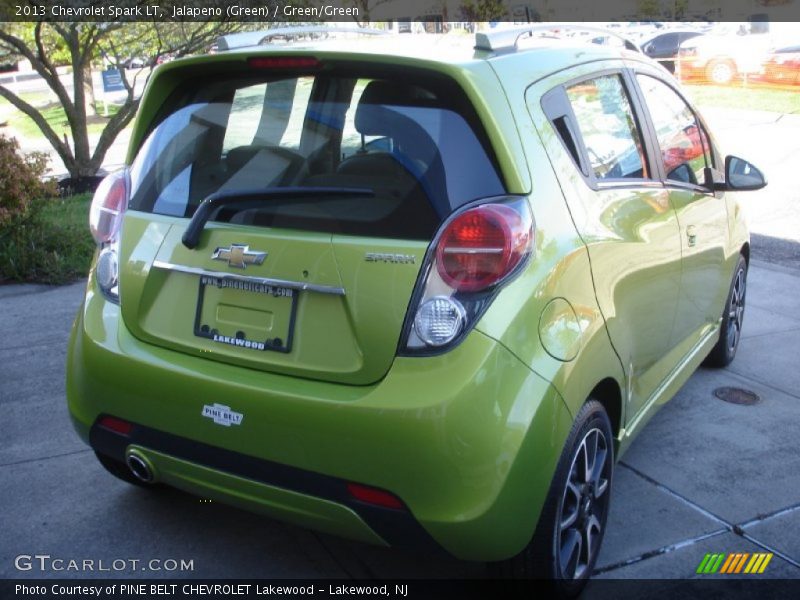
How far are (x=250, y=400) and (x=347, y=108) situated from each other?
40.0 inches

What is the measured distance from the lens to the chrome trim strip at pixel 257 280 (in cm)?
263

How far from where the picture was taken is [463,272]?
2561mm

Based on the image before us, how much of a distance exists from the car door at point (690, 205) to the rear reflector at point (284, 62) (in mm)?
1675

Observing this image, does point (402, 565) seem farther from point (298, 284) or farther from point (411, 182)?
point (411, 182)

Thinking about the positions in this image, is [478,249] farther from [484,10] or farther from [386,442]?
[484,10]

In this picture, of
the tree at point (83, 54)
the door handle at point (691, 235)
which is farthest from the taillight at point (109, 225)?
the tree at point (83, 54)

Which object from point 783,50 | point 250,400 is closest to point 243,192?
point 250,400

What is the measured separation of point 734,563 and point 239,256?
2.13 metres

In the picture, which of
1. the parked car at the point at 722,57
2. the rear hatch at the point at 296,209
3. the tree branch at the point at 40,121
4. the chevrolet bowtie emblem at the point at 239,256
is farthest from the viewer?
the parked car at the point at 722,57

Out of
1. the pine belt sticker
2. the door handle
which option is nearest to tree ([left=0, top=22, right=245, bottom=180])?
the door handle

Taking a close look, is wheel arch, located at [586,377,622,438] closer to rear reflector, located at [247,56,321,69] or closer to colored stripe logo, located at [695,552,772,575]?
colored stripe logo, located at [695,552,772,575]

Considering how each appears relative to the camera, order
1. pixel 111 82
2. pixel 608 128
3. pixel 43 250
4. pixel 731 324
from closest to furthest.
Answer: pixel 608 128 → pixel 731 324 → pixel 43 250 → pixel 111 82

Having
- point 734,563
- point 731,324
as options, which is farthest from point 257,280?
point 731,324

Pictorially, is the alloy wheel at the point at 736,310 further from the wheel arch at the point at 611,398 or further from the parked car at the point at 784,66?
the parked car at the point at 784,66
